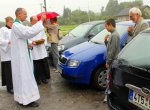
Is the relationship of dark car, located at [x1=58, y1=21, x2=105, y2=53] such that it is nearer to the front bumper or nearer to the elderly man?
the front bumper

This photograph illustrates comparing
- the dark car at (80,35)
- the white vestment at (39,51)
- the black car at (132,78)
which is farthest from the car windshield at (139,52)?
the dark car at (80,35)

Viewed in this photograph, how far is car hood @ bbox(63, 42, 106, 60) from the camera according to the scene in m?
6.72

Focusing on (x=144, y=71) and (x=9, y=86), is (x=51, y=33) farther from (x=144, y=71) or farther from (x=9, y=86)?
(x=144, y=71)

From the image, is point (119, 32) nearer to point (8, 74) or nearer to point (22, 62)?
point (22, 62)

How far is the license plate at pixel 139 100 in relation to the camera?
330 cm

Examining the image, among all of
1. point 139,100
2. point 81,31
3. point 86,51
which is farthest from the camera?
point 81,31

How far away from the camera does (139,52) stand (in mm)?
3871

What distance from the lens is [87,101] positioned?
6.21 m

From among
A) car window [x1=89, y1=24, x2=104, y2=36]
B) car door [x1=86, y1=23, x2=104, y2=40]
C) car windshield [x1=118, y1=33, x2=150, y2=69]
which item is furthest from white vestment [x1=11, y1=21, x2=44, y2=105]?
car window [x1=89, y1=24, x2=104, y2=36]

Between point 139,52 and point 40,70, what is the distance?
15.4ft

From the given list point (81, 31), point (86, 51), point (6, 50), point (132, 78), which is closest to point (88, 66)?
point (86, 51)

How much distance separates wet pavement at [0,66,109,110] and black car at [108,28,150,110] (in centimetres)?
191

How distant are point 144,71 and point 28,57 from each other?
323 centimetres

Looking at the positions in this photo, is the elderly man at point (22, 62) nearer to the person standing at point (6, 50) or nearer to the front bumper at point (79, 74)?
the front bumper at point (79, 74)
